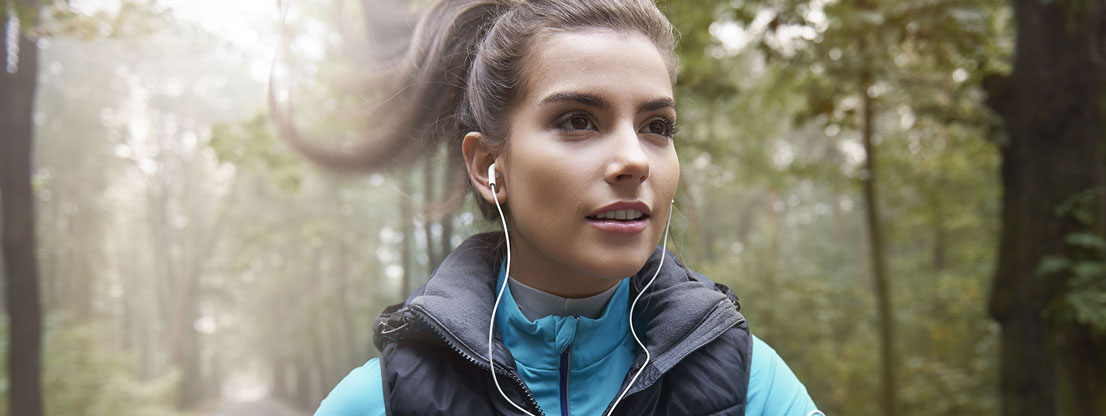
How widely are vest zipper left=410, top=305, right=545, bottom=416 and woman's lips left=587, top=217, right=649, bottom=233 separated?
320 millimetres

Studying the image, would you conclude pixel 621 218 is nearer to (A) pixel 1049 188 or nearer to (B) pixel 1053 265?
(B) pixel 1053 265

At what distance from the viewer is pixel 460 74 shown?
1.61 metres

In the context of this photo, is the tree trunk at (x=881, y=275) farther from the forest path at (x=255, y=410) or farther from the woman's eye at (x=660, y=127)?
the forest path at (x=255, y=410)

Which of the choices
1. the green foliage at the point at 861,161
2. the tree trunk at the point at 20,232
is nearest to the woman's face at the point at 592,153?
the green foliage at the point at 861,161

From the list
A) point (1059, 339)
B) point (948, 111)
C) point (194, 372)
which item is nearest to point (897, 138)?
point (948, 111)

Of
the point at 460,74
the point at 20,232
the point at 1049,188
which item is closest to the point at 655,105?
the point at 460,74

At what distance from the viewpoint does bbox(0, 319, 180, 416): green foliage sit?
11391 millimetres

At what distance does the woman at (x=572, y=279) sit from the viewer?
130cm

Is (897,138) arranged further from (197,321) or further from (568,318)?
(197,321)

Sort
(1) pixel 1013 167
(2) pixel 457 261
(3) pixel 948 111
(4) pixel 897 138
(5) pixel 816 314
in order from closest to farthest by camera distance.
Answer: (2) pixel 457 261 < (1) pixel 1013 167 < (3) pixel 948 111 < (4) pixel 897 138 < (5) pixel 816 314

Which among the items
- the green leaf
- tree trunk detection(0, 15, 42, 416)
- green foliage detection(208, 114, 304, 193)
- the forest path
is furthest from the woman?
the forest path

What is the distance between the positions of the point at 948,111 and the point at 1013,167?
1.14 m

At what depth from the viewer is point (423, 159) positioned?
1.90m

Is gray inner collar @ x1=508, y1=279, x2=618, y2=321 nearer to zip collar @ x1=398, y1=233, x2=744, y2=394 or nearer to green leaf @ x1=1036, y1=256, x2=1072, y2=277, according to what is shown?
zip collar @ x1=398, y1=233, x2=744, y2=394
